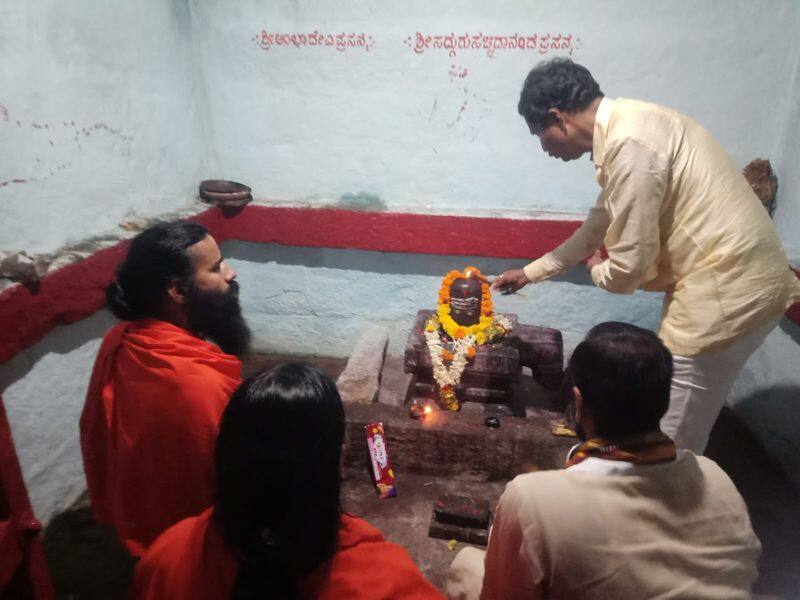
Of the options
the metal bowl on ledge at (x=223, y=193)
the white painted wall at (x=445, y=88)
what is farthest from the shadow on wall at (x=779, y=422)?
the metal bowl on ledge at (x=223, y=193)

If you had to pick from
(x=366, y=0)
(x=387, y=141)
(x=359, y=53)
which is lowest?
(x=387, y=141)

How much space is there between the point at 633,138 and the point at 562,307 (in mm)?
2466

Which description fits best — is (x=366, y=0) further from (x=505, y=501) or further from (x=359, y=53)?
(x=505, y=501)

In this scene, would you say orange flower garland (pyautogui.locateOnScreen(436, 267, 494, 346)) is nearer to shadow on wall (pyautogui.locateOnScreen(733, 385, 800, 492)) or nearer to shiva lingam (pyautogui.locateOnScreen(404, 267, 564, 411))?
shiva lingam (pyautogui.locateOnScreen(404, 267, 564, 411))

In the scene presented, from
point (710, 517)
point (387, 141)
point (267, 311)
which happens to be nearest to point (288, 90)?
point (387, 141)

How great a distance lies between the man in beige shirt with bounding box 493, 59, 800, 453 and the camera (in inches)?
93.7

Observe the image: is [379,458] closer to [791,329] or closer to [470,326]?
[470,326]

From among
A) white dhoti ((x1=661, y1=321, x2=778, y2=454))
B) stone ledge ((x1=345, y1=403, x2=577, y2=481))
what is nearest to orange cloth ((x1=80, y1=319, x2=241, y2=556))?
stone ledge ((x1=345, y1=403, x2=577, y2=481))

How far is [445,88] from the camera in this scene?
427 cm

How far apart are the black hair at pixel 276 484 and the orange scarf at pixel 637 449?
0.80 metres

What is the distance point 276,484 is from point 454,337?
2527mm

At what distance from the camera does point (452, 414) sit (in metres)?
3.38

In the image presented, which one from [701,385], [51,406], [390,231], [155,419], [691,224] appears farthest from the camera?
[390,231]

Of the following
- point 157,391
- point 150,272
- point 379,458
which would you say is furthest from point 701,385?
point 150,272
